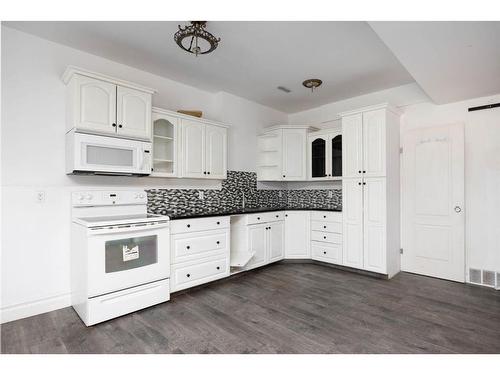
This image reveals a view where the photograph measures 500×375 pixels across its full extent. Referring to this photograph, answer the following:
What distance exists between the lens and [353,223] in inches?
152

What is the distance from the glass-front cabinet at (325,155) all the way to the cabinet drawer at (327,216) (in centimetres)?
56

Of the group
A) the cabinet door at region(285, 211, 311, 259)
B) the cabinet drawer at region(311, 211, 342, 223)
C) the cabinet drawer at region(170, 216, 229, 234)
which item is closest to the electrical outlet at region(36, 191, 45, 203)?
the cabinet drawer at region(170, 216, 229, 234)

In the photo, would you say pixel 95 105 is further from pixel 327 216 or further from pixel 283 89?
pixel 327 216

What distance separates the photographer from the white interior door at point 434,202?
3496 millimetres

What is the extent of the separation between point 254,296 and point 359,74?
3026 mm

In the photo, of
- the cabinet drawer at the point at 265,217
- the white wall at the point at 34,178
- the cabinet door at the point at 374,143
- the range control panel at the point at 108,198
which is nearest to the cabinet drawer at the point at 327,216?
the cabinet drawer at the point at 265,217

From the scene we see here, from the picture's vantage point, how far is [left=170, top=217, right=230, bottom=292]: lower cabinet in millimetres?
2957

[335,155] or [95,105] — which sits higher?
[95,105]

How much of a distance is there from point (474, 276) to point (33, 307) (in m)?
4.87

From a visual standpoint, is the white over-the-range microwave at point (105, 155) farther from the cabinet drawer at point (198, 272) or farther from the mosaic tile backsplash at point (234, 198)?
the cabinet drawer at point (198, 272)

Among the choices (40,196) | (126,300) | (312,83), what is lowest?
(126,300)

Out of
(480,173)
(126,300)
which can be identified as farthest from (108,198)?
(480,173)
